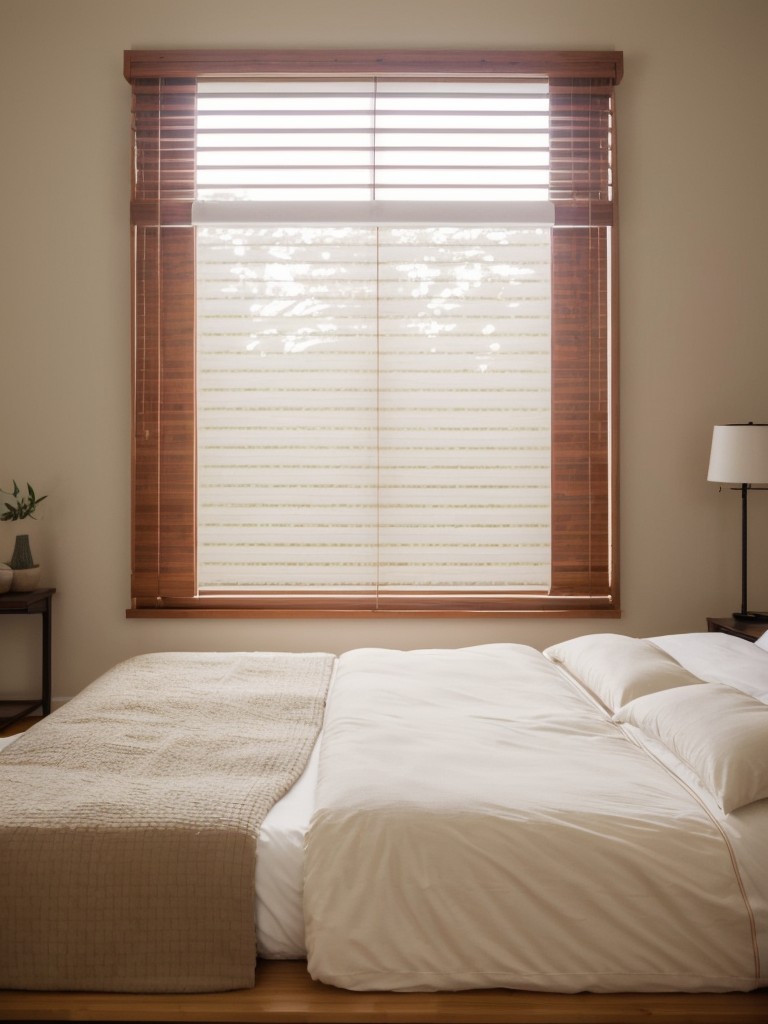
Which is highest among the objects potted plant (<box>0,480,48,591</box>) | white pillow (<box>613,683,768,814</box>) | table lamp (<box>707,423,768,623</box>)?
table lamp (<box>707,423,768,623</box>)

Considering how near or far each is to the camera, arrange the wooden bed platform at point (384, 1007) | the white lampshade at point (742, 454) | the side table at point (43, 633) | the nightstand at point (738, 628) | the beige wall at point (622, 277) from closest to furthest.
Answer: the wooden bed platform at point (384, 1007), the nightstand at point (738, 628), the white lampshade at point (742, 454), the side table at point (43, 633), the beige wall at point (622, 277)

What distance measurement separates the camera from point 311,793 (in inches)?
72.9

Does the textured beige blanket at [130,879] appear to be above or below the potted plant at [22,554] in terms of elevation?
below

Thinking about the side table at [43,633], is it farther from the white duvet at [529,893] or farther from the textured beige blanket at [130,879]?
the white duvet at [529,893]

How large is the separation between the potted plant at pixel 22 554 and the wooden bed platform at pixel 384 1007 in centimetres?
232

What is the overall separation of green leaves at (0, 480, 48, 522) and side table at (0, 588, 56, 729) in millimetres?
341

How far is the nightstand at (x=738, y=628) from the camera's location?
3255 millimetres

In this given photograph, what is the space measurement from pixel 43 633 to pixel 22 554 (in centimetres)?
37

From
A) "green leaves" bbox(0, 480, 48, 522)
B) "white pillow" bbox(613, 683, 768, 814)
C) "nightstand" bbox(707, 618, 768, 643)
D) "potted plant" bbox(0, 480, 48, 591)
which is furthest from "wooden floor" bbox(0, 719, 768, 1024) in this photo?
"green leaves" bbox(0, 480, 48, 522)

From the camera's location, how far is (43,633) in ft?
12.3

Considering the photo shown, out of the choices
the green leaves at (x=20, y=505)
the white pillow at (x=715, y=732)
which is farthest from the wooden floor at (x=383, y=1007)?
Result: the green leaves at (x=20, y=505)

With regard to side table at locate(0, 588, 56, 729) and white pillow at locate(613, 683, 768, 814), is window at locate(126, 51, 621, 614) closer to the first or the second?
side table at locate(0, 588, 56, 729)

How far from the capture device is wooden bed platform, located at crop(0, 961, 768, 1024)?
1506 millimetres

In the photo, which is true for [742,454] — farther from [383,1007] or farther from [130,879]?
[130,879]
